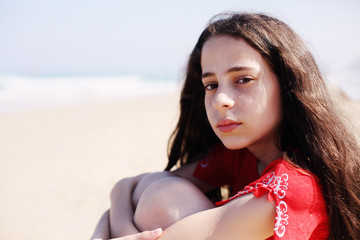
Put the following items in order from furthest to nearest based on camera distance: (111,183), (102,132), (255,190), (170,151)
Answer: (102,132), (111,183), (170,151), (255,190)

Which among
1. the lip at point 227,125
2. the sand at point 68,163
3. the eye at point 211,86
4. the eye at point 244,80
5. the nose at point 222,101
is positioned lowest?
the sand at point 68,163

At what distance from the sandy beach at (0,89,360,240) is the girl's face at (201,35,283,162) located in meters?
0.63

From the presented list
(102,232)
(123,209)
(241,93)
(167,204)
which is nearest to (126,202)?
(123,209)

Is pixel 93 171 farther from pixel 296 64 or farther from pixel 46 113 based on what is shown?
pixel 46 113

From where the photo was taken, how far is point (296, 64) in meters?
1.73

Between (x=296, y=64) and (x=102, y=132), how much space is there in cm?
598

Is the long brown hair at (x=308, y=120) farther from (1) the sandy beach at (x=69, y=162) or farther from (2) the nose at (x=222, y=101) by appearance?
(1) the sandy beach at (x=69, y=162)

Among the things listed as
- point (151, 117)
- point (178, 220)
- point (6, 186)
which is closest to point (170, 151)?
point (178, 220)

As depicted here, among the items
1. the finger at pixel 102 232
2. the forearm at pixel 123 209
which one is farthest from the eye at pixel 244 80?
the finger at pixel 102 232

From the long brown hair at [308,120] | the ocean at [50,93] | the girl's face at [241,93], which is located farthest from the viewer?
the ocean at [50,93]

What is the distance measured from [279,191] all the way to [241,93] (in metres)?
0.50

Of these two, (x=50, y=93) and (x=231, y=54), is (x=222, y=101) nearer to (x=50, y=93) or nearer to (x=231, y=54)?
(x=231, y=54)

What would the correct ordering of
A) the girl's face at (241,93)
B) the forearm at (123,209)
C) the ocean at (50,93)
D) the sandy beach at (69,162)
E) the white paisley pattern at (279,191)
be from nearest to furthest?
the white paisley pattern at (279,191), the girl's face at (241,93), the forearm at (123,209), the sandy beach at (69,162), the ocean at (50,93)

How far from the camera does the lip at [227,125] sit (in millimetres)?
1723
